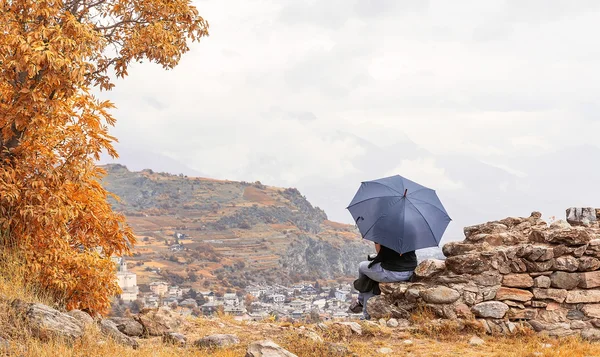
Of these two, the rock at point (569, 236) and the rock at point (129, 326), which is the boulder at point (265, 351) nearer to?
the rock at point (129, 326)

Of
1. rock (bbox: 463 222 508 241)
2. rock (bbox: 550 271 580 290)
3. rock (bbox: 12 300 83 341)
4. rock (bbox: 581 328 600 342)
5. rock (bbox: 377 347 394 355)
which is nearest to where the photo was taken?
rock (bbox: 12 300 83 341)

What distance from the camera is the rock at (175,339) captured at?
846cm

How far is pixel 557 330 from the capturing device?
28.7 feet

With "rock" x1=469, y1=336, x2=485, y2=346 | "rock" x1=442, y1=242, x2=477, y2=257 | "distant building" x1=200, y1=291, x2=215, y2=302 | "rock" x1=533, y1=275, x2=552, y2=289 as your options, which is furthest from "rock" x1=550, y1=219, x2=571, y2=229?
"distant building" x1=200, y1=291, x2=215, y2=302

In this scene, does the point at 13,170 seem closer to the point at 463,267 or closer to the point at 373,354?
the point at 373,354

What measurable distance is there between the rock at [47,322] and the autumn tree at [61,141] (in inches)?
71.2


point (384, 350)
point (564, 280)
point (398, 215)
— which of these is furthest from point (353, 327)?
point (564, 280)

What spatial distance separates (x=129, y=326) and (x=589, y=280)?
22.5 ft

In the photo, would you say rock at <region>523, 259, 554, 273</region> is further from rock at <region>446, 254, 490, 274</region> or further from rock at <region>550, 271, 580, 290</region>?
rock at <region>446, 254, 490, 274</region>

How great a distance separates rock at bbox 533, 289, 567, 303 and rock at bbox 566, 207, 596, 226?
Result: 2169 millimetres

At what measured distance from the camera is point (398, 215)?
9.48 meters

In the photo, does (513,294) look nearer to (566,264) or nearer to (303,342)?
(566,264)

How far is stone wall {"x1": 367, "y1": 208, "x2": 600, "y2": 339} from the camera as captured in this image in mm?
8914

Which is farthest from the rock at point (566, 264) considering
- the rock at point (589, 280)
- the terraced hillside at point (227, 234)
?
the terraced hillside at point (227, 234)
